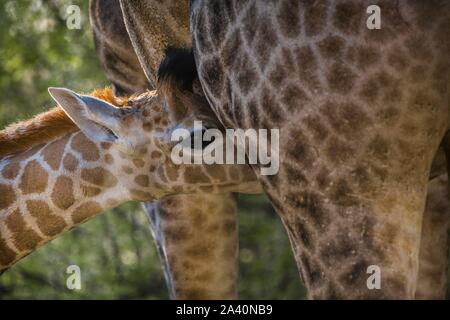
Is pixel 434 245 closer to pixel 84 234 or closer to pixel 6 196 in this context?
pixel 6 196

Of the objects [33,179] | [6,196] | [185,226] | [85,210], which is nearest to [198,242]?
[185,226]

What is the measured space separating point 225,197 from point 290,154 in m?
2.72

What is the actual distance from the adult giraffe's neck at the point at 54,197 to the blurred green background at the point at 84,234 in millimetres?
4223

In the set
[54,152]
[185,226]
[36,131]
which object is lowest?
[185,226]

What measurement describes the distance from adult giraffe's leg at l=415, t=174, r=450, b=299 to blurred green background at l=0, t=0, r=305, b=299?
396cm

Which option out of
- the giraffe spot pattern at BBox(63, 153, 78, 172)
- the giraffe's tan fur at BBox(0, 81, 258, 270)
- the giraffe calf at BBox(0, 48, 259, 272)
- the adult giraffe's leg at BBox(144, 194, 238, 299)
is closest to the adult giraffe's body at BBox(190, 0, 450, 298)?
the giraffe calf at BBox(0, 48, 259, 272)

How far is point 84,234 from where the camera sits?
11.8 meters

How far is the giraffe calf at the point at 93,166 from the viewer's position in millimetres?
6168

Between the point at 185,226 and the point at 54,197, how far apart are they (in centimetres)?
109

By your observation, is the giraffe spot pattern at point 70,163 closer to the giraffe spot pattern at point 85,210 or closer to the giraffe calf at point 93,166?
the giraffe calf at point 93,166

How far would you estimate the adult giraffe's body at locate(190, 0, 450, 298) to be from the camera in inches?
170

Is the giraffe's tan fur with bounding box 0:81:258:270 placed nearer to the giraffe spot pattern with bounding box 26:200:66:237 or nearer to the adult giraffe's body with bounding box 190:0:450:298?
the giraffe spot pattern with bounding box 26:200:66:237

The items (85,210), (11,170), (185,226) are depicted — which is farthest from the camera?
(185,226)
